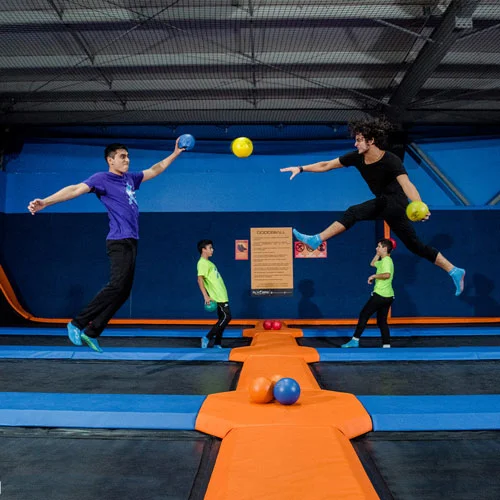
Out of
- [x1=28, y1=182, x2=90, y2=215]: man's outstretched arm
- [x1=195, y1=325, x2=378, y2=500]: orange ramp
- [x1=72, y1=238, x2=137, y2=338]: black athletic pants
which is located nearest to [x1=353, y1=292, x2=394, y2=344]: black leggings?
[x1=195, y1=325, x2=378, y2=500]: orange ramp

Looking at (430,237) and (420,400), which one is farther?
(430,237)

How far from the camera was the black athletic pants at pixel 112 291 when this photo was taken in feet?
10.5

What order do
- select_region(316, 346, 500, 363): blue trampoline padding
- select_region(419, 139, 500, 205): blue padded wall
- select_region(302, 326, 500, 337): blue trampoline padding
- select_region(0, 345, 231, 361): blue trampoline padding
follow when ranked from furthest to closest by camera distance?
select_region(419, 139, 500, 205): blue padded wall, select_region(302, 326, 500, 337): blue trampoline padding, select_region(0, 345, 231, 361): blue trampoline padding, select_region(316, 346, 500, 363): blue trampoline padding

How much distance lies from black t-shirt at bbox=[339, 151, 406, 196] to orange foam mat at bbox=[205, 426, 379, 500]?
7.63ft

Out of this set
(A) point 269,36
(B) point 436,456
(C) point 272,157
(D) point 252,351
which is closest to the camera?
(B) point 436,456

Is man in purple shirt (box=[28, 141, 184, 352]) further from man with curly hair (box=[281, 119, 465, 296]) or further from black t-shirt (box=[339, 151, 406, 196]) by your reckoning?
black t-shirt (box=[339, 151, 406, 196])

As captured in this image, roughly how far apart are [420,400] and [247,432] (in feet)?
3.42

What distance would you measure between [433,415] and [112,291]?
6.89 feet

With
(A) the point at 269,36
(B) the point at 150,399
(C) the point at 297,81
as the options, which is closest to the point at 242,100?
(C) the point at 297,81

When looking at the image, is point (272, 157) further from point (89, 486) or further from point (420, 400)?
point (89, 486)

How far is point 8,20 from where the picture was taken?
539cm

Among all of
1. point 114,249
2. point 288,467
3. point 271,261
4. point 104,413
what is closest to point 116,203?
point 114,249

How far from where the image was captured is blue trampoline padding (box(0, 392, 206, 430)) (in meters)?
2.24

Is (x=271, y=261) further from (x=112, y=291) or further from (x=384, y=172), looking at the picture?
(x=112, y=291)
